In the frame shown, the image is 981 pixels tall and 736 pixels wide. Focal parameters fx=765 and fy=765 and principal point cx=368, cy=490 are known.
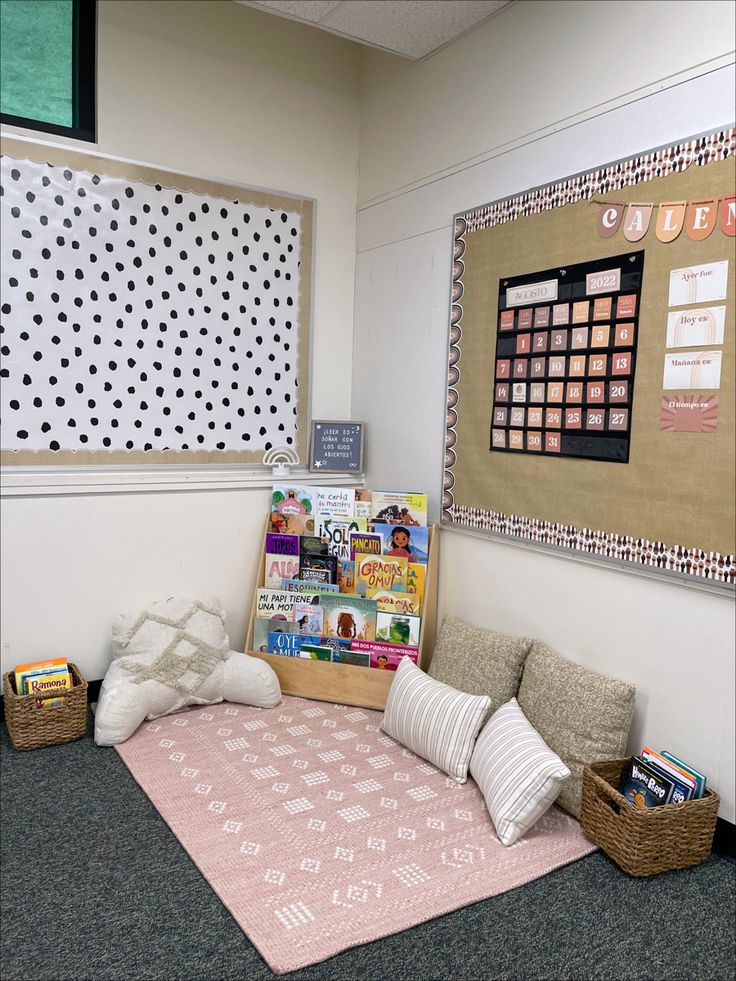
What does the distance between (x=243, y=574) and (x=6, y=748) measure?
113 cm

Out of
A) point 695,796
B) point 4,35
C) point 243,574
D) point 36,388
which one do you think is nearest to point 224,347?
point 36,388

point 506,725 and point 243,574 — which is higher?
point 243,574

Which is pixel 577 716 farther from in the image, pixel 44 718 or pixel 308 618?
pixel 44 718

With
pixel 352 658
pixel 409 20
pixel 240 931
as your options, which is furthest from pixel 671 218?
pixel 240 931

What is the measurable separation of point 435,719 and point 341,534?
2.97ft

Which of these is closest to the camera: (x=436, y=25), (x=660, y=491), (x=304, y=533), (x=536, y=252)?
(x=660, y=491)

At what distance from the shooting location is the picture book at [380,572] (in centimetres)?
305

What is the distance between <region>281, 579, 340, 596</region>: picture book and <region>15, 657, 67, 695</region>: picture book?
0.89 metres

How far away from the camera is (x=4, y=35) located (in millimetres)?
2678

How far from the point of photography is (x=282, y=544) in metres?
3.20

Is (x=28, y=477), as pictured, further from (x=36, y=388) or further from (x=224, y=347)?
(x=224, y=347)

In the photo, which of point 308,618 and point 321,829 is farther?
point 308,618

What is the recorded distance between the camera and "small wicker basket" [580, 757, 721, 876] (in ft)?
6.45

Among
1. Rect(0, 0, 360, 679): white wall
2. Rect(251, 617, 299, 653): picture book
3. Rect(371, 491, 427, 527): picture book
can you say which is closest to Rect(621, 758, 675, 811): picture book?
Rect(371, 491, 427, 527): picture book
